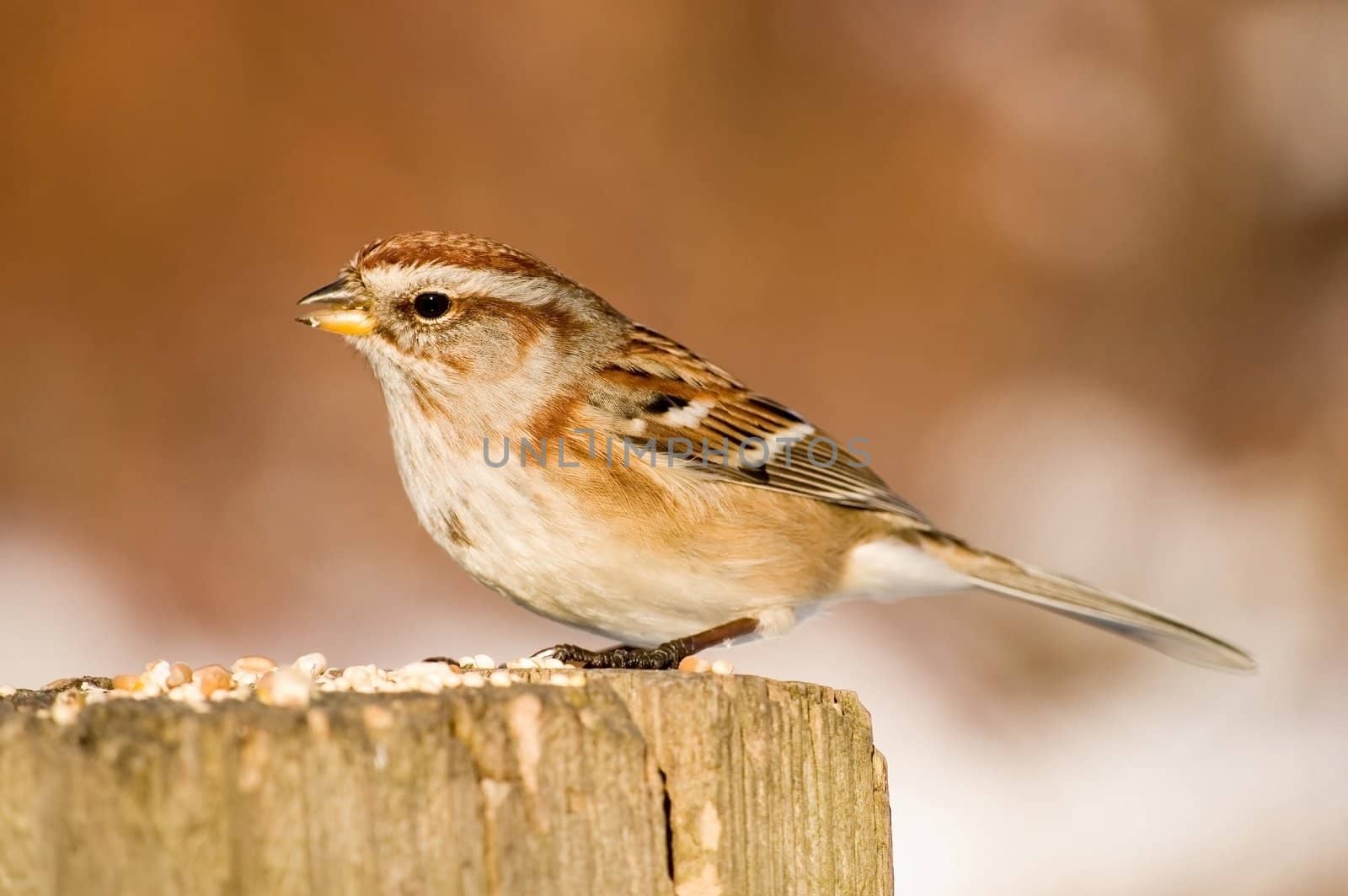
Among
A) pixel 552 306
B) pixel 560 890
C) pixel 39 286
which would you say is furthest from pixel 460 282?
pixel 39 286

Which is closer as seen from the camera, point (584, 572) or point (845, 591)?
point (584, 572)

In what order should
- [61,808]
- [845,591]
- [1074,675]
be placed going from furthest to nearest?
[1074,675]
[845,591]
[61,808]

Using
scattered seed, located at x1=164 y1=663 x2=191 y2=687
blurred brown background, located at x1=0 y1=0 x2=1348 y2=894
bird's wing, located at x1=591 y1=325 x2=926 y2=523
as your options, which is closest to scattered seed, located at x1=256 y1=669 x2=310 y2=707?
scattered seed, located at x1=164 y1=663 x2=191 y2=687

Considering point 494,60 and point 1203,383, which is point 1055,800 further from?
point 494,60

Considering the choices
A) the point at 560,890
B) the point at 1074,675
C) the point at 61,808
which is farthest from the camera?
the point at 1074,675

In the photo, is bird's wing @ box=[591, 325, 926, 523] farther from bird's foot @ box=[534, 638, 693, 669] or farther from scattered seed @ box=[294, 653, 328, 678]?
scattered seed @ box=[294, 653, 328, 678]

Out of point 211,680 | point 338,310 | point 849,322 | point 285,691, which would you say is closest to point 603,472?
point 338,310

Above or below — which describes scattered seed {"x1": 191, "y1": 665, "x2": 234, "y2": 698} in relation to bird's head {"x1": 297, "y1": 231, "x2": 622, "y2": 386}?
below
